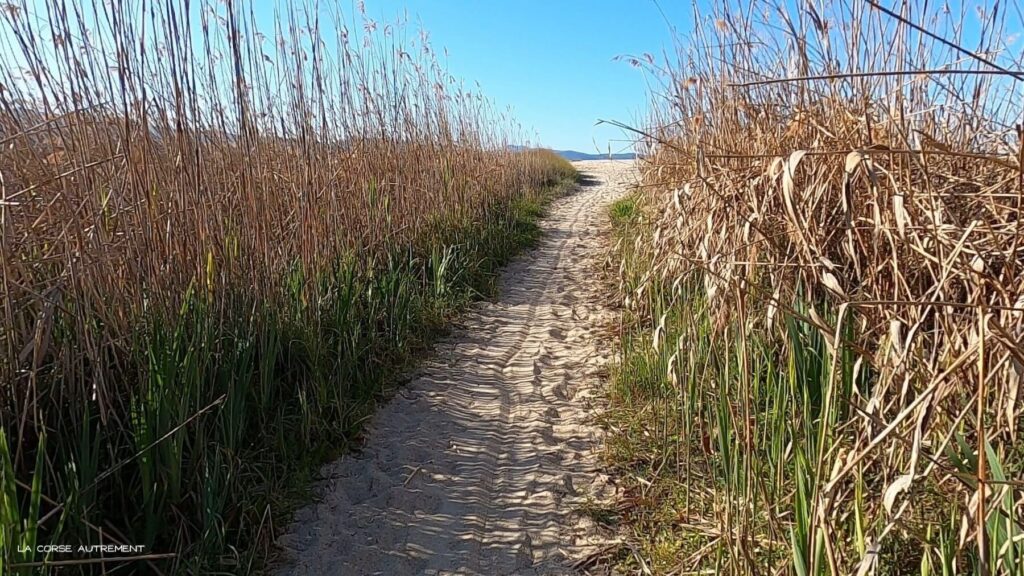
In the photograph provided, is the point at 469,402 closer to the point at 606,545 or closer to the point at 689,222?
the point at 606,545

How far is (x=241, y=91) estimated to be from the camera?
7.38 feet

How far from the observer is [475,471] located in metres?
2.20

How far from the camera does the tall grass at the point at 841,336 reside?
1010 millimetres

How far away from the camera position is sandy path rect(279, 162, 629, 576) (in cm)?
176

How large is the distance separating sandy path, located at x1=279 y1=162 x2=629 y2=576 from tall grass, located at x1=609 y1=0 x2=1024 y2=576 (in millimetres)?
234

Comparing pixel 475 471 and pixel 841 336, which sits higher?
pixel 841 336

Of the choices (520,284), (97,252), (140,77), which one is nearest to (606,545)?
(97,252)

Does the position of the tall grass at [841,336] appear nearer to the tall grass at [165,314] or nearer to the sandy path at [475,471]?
the sandy path at [475,471]

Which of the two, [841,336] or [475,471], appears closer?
[841,336]

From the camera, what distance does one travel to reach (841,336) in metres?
1.14

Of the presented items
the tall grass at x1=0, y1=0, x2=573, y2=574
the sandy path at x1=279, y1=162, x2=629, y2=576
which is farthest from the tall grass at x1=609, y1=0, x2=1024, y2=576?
the tall grass at x1=0, y1=0, x2=573, y2=574

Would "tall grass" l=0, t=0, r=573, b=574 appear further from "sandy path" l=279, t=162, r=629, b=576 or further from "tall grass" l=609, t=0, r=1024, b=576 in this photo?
"tall grass" l=609, t=0, r=1024, b=576

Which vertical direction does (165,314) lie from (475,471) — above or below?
above

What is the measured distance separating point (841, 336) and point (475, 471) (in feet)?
4.64
